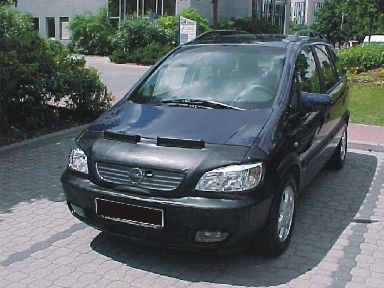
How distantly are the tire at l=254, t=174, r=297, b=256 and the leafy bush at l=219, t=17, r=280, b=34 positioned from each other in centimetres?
3062

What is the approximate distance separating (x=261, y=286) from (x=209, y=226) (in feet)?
1.97

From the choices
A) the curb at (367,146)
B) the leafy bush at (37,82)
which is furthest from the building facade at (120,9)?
the curb at (367,146)

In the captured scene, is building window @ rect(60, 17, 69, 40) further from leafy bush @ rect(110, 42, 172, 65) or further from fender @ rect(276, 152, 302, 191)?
fender @ rect(276, 152, 302, 191)

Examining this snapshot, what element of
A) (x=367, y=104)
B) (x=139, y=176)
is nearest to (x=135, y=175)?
(x=139, y=176)

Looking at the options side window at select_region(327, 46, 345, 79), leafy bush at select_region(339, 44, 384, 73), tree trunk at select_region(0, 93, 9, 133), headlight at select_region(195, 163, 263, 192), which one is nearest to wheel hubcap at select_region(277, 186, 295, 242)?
headlight at select_region(195, 163, 263, 192)

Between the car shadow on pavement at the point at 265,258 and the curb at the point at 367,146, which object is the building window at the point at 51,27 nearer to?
the curb at the point at 367,146

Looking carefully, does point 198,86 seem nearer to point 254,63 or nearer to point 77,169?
point 254,63

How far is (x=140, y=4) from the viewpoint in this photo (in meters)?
33.6

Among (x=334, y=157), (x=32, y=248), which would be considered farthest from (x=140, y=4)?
(x=32, y=248)

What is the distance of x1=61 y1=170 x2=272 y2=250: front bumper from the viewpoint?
358 cm

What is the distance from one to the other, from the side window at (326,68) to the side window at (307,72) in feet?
1.01

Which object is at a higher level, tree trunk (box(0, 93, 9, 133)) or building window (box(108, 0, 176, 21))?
building window (box(108, 0, 176, 21))

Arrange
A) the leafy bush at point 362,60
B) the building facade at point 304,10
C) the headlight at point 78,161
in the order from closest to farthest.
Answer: the headlight at point 78,161 → the leafy bush at point 362,60 → the building facade at point 304,10

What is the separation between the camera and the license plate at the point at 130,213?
3.68m
